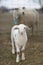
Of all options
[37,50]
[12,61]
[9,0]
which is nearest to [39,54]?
[37,50]

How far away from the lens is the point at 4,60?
10.2 ft

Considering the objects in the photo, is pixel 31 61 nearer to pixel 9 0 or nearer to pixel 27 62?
pixel 27 62

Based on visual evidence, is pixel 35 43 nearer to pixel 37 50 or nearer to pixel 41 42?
pixel 41 42


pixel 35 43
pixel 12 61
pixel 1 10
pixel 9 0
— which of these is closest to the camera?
pixel 12 61

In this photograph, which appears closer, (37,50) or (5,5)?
(37,50)

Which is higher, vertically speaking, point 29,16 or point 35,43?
point 29,16

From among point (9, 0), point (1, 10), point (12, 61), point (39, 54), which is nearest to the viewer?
point (12, 61)

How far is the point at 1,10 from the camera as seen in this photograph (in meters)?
8.38

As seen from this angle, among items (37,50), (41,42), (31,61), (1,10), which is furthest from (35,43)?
(1,10)

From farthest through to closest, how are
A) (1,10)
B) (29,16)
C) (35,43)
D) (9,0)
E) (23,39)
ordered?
1. (9,0)
2. (1,10)
3. (29,16)
4. (35,43)
5. (23,39)

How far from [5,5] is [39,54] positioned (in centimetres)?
581

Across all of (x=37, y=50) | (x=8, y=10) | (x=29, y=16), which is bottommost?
(x=8, y=10)

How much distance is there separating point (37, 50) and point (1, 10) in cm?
512

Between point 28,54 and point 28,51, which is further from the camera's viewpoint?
point 28,51
